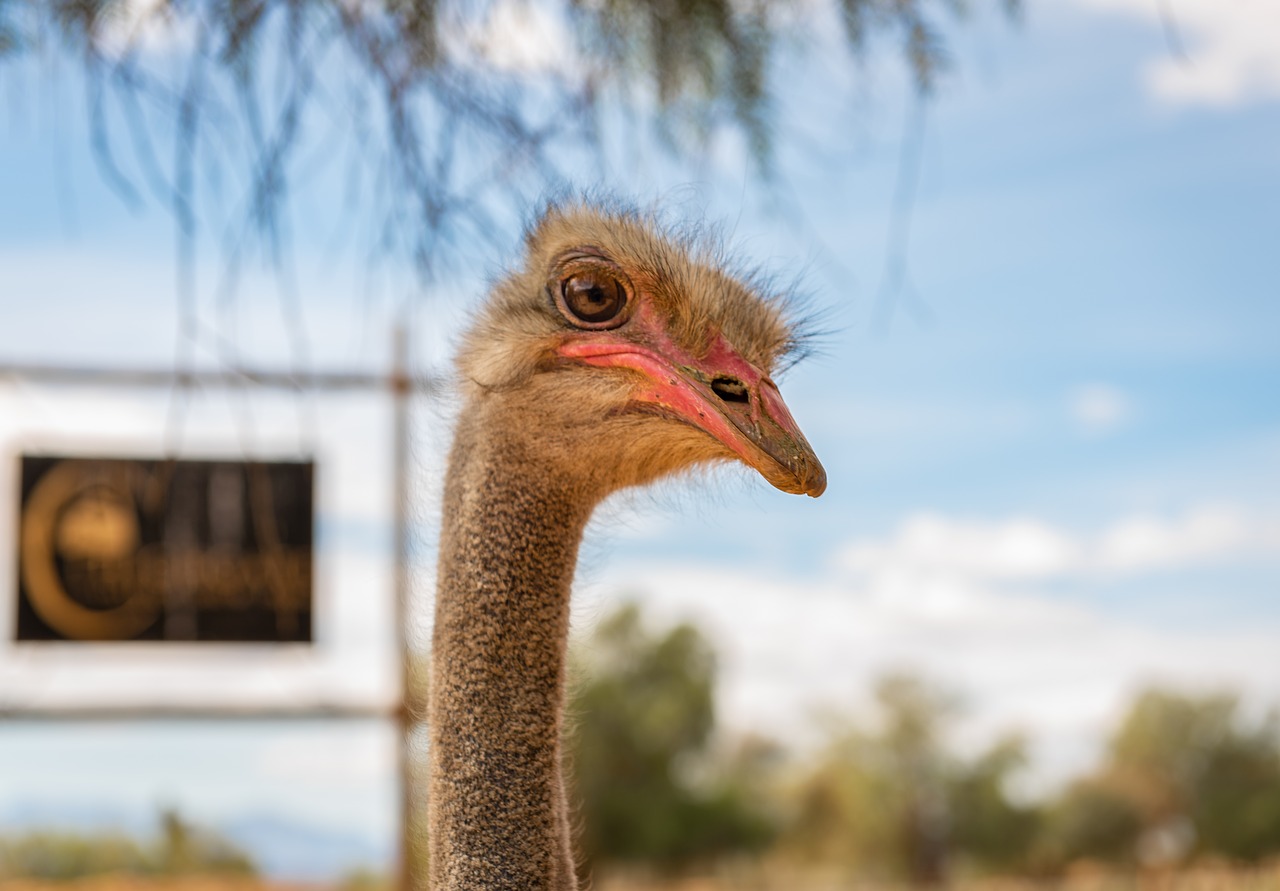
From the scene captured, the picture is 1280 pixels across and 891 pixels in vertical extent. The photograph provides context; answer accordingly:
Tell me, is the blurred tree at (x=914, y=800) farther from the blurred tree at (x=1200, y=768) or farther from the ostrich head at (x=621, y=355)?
the ostrich head at (x=621, y=355)

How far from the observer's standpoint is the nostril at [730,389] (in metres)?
1.33

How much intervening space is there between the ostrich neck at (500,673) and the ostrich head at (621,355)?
5 cm

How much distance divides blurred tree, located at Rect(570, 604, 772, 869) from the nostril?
679 inches

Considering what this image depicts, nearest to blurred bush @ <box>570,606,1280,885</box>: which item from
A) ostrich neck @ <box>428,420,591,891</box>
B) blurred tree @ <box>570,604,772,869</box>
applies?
blurred tree @ <box>570,604,772,869</box>

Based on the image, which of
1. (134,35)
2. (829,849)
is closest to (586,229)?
(134,35)

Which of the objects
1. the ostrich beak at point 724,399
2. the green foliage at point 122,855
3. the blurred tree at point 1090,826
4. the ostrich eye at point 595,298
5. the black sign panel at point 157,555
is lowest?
the blurred tree at point 1090,826

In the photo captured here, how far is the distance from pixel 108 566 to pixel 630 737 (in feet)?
45.6

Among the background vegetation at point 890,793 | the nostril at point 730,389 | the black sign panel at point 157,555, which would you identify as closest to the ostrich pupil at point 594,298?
the nostril at point 730,389

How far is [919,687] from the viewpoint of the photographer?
2245 cm

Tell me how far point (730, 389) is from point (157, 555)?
4.83 m

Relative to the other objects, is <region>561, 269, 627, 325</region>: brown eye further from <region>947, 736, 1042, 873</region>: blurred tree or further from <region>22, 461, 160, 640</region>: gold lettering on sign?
<region>947, 736, 1042, 873</region>: blurred tree

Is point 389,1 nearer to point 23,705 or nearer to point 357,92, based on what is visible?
point 357,92

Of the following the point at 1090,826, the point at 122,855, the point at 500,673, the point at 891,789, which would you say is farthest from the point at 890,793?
the point at 500,673

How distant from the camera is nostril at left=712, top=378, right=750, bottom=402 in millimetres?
1335
